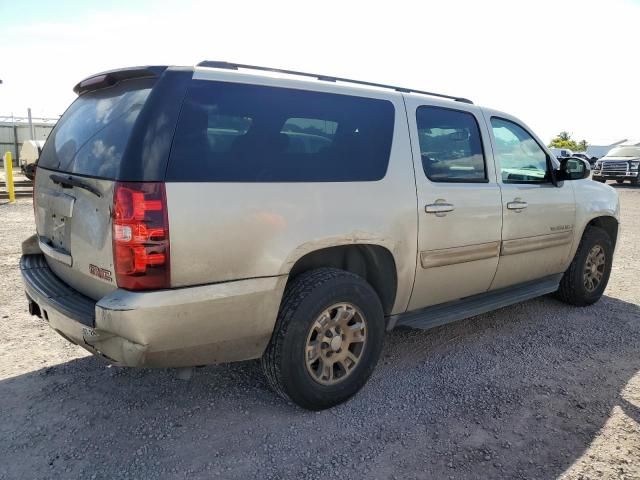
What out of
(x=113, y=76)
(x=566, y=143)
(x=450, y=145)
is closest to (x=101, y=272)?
(x=113, y=76)

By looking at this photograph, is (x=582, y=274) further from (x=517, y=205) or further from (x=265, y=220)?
(x=265, y=220)

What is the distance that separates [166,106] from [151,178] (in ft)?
1.22

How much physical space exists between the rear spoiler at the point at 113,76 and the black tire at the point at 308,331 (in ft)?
4.39

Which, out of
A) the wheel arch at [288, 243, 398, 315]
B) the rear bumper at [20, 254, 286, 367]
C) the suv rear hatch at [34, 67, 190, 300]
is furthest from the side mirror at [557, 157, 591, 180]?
the suv rear hatch at [34, 67, 190, 300]

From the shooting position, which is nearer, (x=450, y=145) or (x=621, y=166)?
(x=450, y=145)

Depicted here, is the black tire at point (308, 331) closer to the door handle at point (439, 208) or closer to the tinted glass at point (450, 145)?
the door handle at point (439, 208)

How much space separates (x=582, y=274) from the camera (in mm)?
4992

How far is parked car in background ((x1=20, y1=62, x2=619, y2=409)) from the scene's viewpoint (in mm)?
2400

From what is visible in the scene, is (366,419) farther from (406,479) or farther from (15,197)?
(15,197)

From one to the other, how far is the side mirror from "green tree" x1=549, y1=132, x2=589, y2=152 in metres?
51.8

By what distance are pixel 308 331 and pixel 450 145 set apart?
1.79m

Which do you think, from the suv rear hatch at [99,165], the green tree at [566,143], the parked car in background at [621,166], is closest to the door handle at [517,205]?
the suv rear hatch at [99,165]

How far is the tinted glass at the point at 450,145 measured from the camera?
3514 mm

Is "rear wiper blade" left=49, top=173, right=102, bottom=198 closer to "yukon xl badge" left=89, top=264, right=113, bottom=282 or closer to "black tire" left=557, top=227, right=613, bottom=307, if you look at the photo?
"yukon xl badge" left=89, top=264, right=113, bottom=282
